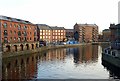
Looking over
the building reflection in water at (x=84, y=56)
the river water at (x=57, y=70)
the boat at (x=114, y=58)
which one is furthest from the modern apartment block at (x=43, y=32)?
the boat at (x=114, y=58)

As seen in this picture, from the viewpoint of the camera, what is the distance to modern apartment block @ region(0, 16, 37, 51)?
94.1 meters

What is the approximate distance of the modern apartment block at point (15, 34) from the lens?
3706 inches

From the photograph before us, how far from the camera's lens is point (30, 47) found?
114 m

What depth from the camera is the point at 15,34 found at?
10481cm

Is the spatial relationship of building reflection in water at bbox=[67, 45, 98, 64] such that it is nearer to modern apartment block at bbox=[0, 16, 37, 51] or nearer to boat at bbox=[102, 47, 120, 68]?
boat at bbox=[102, 47, 120, 68]

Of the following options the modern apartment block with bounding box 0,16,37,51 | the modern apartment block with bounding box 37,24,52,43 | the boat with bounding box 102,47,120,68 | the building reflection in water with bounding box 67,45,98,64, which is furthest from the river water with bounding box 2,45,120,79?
the modern apartment block with bounding box 37,24,52,43

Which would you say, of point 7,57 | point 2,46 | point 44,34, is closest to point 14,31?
point 2,46

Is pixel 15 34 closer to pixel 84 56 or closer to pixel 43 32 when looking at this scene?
pixel 84 56

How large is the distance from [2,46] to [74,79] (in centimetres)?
4771

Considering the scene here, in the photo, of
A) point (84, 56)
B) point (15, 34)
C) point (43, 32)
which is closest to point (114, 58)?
point (84, 56)

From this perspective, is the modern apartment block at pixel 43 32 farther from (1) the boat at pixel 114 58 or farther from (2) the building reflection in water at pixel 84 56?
(1) the boat at pixel 114 58

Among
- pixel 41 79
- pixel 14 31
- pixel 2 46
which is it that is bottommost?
pixel 41 79

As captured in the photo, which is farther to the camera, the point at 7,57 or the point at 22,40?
the point at 22,40

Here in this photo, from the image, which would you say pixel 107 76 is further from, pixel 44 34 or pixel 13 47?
pixel 44 34
